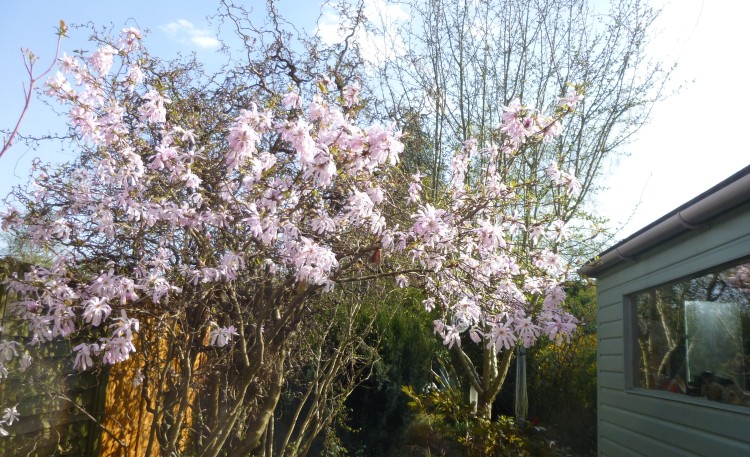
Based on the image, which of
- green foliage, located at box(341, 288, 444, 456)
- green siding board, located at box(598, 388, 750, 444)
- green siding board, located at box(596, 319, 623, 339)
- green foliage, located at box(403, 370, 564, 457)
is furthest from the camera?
green foliage, located at box(341, 288, 444, 456)

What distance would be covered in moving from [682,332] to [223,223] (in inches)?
137

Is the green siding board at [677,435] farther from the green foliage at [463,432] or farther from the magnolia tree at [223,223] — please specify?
the magnolia tree at [223,223]

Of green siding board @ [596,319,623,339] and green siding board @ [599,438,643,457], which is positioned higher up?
green siding board @ [596,319,623,339]

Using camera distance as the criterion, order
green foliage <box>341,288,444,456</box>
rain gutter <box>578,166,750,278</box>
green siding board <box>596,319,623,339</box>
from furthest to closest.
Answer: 1. green foliage <box>341,288,444,456</box>
2. green siding board <box>596,319,623,339</box>
3. rain gutter <box>578,166,750,278</box>

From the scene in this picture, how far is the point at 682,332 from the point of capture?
4.93 m

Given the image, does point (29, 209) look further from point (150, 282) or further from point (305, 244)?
point (305, 244)

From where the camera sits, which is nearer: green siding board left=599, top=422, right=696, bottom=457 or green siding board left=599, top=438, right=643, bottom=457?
green siding board left=599, top=422, right=696, bottom=457

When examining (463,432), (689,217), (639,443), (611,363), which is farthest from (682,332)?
(463,432)

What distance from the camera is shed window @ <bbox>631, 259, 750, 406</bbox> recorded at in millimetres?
3990

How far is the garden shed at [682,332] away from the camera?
12.9ft

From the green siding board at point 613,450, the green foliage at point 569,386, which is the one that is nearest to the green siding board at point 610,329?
the green siding board at point 613,450

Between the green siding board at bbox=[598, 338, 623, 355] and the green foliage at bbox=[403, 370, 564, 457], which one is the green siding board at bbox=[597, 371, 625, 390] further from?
the green foliage at bbox=[403, 370, 564, 457]

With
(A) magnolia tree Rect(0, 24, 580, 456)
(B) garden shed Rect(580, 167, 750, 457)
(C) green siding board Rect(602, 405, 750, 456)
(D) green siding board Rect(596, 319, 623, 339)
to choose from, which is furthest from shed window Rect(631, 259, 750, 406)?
(A) magnolia tree Rect(0, 24, 580, 456)

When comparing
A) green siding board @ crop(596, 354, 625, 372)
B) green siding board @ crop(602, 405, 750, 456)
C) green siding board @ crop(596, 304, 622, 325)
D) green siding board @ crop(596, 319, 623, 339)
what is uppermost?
green siding board @ crop(596, 304, 622, 325)
